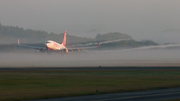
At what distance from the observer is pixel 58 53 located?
12144cm

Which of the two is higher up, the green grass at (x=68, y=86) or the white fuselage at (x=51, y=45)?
the white fuselage at (x=51, y=45)

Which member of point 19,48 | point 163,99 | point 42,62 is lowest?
point 163,99

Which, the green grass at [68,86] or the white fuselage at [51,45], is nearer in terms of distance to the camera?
the green grass at [68,86]

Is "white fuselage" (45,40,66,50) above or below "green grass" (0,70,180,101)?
above

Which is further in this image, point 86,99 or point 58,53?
point 58,53

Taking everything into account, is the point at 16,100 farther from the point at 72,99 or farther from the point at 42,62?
the point at 42,62

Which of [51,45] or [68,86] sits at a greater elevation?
[51,45]

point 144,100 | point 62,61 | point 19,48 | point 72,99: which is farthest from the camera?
point 19,48

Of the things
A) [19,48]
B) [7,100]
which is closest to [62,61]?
[19,48]

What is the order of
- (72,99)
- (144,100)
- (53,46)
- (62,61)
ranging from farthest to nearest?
1. (62,61)
2. (53,46)
3. (72,99)
4. (144,100)

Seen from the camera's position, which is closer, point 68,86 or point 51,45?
point 68,86

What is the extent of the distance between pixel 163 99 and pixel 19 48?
136 meters

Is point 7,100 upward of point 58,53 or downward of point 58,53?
downward

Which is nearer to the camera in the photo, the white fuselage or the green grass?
the green grass
